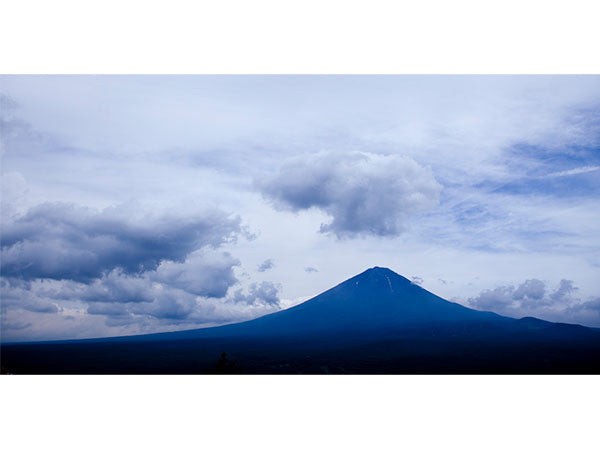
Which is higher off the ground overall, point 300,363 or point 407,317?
point 407,317

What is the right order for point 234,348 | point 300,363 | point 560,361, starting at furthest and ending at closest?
point 234,348
point 300,363
point 560,361

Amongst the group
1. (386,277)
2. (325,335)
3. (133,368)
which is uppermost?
(386,277)

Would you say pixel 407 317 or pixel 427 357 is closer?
pixel 427 357

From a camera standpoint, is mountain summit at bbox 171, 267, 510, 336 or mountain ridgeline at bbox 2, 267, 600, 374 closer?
mountain ridgeline at bbox 2, 267, 600, 374

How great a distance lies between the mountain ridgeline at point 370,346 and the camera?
28.7 meters

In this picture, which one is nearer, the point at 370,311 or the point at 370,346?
the point at 370,346

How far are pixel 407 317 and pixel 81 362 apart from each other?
3977 cm

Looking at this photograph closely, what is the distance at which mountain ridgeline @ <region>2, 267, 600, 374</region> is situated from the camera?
28672 mm

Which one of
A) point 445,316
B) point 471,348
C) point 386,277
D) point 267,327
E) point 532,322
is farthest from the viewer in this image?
point 386,277

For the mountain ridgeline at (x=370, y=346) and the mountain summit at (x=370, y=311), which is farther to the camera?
the mountain summit at (x=370, y=311)

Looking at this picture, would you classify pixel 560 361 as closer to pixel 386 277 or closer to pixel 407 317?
pixel 407 317

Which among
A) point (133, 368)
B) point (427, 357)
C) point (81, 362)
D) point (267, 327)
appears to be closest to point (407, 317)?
point (267, 327)

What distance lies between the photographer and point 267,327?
5072 centimetres

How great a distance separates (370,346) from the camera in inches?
1521
